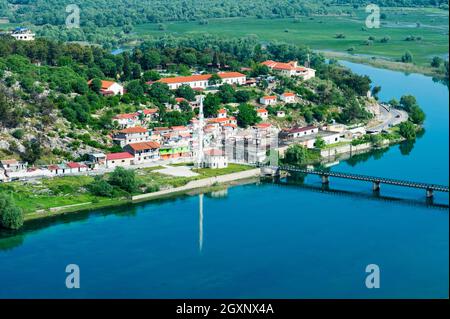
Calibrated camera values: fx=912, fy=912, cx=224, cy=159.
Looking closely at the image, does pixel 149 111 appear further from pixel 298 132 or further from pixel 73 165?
pixel 73 165

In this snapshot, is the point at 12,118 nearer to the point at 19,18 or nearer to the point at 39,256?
the point at 39,256

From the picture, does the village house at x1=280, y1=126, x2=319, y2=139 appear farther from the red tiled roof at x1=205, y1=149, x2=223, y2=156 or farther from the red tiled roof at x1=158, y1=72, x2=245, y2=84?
the red tiled roof at x1=158, y1=72, x2=245, y2=84

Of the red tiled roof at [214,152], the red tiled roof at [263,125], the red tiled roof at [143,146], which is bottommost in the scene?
the red tiled roof at [263,125]

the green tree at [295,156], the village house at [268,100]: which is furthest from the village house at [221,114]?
the green tree at [295,156]

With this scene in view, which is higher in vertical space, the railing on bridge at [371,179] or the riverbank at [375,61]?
the riverbank at [375,61]

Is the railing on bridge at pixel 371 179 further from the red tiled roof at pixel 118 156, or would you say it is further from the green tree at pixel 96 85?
the green tree at pixel 96 85

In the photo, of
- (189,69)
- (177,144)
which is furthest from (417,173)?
(189,69)
